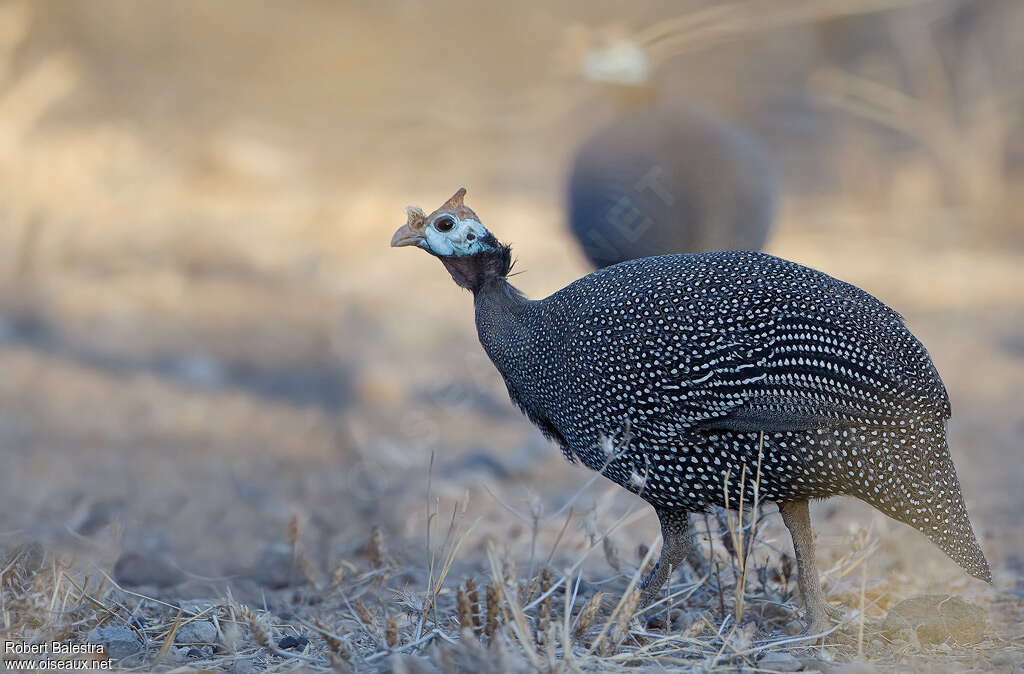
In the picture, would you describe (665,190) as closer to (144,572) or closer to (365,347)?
(144,572)

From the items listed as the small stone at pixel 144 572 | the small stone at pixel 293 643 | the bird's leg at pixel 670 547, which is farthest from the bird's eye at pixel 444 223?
the small stone at pixel 144 572

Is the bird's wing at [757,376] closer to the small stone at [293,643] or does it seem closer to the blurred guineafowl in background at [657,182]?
the small stone at [293,643]

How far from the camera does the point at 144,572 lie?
3.64 m

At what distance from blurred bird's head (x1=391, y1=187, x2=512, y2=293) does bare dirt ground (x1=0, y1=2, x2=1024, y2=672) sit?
2.28ft

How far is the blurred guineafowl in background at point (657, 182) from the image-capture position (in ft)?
15.4

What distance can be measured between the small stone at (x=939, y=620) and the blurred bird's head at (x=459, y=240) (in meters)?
1.54

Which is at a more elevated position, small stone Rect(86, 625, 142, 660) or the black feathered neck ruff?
the black feathered neck ruff

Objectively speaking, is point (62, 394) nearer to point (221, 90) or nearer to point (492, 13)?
point (221, 90)

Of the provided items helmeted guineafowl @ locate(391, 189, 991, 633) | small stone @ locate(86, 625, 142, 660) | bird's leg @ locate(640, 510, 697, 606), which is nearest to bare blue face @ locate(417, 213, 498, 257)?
helmeted guineafowl @ locate(391, 189, 991, 633)

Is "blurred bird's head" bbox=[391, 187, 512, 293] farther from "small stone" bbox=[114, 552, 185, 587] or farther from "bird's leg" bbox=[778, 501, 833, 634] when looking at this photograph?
"small stone" bbox=[114, 552, 185, 587]

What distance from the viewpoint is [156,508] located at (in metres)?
4.84

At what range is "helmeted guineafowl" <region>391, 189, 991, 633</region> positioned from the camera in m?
2.63

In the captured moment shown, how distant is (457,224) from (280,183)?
711cm

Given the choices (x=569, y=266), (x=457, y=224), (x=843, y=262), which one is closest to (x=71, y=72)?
(x=569, y=266)
